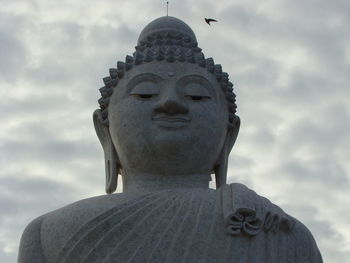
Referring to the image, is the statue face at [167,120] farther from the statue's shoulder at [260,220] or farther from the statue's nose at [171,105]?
the statue's shoulder at [260,220]

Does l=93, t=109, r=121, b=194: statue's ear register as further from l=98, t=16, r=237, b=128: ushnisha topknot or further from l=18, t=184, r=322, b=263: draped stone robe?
l=18, t=184, r=322, b=263: draped stone robe

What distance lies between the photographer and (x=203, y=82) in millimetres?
8945

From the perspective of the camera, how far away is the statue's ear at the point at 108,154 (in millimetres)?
9133

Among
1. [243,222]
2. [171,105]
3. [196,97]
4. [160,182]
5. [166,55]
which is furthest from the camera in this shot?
[166,55]

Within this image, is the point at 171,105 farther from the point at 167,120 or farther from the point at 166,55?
the point at 166,55

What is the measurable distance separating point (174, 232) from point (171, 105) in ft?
4.51

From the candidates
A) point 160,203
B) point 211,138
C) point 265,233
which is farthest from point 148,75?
point 265,233

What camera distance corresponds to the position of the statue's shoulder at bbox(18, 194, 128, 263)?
7.96 m

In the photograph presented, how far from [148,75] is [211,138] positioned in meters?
0.87

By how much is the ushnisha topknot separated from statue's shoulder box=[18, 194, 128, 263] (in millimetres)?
1253

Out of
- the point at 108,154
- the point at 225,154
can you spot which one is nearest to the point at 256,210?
the point at 225,154

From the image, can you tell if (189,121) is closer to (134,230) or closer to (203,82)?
(203,82)

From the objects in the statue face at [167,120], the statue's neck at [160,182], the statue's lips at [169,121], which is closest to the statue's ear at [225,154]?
the statue face at [167,120]

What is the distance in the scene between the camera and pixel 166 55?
9055mm
